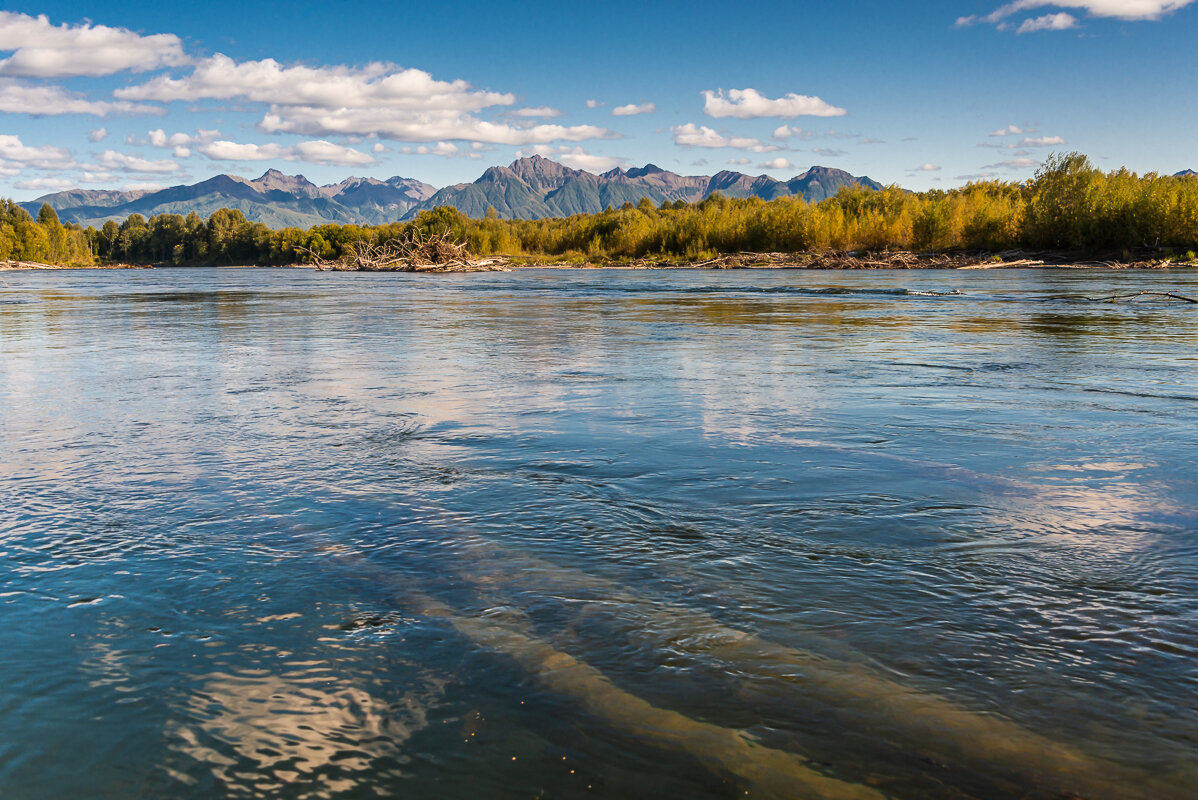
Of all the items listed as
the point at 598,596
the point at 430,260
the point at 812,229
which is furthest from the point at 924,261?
the point at 598,596

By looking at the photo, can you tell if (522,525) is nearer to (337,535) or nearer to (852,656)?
(337,535)

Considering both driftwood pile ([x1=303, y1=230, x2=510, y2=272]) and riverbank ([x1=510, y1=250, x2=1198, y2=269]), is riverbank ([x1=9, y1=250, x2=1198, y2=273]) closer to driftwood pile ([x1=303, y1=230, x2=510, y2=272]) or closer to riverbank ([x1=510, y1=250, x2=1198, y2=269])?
riverbank ([x1=510, y1=250, x2=1198, y2=269])

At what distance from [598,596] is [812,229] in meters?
99.8

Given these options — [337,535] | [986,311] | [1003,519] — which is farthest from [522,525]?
[986,311]

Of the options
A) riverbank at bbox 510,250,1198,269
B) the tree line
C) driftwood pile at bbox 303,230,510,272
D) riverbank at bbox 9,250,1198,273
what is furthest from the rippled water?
the tree line

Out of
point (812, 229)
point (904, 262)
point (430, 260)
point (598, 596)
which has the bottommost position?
point (598, 596)

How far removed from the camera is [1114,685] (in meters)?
3.34

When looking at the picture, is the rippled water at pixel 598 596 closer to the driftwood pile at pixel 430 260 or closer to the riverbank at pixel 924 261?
the driftwood pile at pixel 430 260

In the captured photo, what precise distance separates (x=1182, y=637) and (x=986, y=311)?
2369 centimetres

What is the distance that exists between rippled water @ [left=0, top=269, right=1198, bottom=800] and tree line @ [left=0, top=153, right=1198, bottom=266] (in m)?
70.5

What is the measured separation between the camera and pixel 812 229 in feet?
322

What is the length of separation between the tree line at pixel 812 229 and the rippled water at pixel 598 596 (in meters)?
70.5

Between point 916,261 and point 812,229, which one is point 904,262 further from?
point 812,229

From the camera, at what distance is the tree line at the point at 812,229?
68812mm
